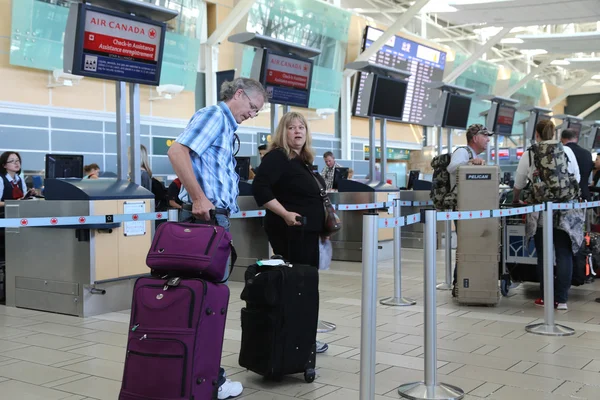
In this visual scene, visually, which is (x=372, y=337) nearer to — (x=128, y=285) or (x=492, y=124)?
(x=128, y=285)

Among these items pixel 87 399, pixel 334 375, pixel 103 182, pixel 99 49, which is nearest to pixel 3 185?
pixel 103 182

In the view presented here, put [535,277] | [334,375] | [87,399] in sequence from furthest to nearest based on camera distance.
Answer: [535,277]
[334,375]
[87,399]

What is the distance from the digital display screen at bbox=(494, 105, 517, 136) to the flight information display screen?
7.49m

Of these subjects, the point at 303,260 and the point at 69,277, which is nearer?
the point at 303,260

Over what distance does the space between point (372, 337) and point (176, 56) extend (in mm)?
12281

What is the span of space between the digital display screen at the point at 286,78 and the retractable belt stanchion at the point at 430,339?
3900mm

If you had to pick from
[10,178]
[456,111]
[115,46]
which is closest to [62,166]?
[10,178]

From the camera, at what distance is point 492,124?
40.6ft

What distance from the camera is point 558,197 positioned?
550 cm

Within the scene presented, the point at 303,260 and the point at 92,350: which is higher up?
the point at 303,260

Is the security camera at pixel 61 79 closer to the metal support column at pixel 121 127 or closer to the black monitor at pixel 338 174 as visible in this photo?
the black monitor at pixel 338 174

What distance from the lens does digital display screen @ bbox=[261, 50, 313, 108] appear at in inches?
276

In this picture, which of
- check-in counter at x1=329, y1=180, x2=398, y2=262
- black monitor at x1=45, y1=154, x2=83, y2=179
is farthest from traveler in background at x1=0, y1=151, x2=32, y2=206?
check-in counter at x1=329, y1=180, x2=398, y2=262

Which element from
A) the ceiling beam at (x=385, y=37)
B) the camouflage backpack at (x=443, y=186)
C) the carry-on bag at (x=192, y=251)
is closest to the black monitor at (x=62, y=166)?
the camouflage backpack at (x=443, y=186)
